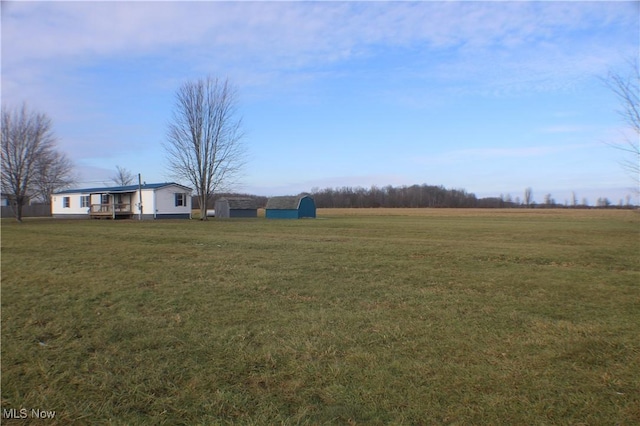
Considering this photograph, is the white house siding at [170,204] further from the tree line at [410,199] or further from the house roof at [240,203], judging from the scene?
the tree line at [410,199]

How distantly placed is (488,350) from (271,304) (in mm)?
3419

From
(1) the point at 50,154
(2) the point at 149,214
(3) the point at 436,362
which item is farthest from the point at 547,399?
(1) the point at 50,154

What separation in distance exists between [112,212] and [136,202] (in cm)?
236

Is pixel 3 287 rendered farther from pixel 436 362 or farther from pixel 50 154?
pixel 50 154

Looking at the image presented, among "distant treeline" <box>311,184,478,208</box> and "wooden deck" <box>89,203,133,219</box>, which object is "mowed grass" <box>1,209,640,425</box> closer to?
"wooden deck" <box>89,203,133,219</box>

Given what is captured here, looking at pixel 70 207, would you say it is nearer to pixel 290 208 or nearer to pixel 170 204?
pixel 170 204

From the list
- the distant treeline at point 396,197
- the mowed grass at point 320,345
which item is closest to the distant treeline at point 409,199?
the distant treeline at point 396,197

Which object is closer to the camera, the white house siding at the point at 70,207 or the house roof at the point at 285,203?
the white house siding at the point at 70,207

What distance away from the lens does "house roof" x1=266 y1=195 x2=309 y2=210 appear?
53.1 meters

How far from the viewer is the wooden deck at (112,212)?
135ft

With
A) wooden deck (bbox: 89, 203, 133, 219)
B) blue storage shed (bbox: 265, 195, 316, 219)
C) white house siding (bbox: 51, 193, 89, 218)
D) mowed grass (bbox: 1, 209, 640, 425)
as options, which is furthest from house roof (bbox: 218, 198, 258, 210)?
mowed grass (bbox: 1, 209, 640, 425)

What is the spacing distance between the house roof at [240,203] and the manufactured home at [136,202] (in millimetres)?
10376

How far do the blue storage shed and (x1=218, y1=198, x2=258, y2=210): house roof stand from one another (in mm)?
3169

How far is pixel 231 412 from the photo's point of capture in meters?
3.57
